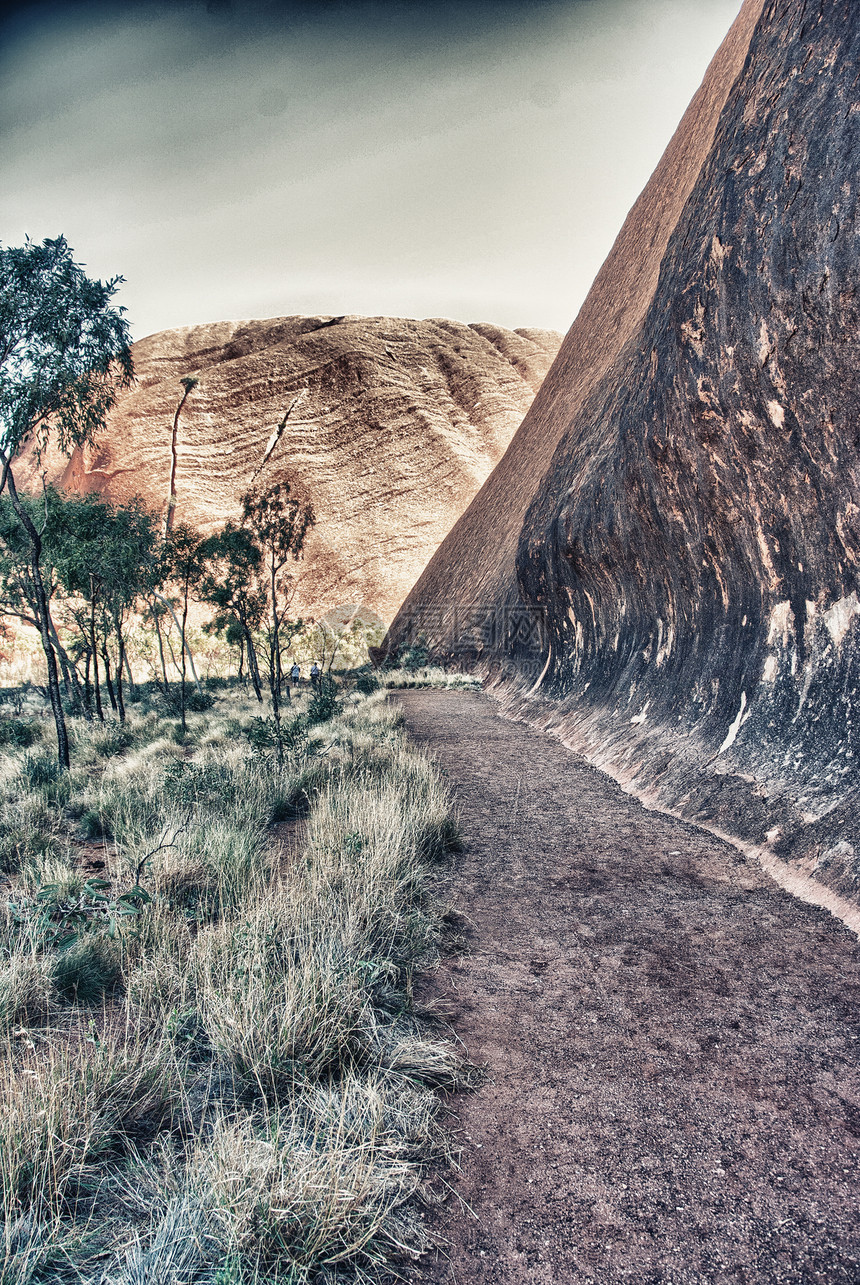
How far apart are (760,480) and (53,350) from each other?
11068mm

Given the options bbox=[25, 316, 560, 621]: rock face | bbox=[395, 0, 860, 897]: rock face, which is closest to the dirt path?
bbox=[395, 0, 860, 897]: rock face

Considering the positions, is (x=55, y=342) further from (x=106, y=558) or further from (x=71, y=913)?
(x=71, y=913)

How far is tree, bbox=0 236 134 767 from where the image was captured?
1052cm

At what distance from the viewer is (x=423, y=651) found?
119 feet

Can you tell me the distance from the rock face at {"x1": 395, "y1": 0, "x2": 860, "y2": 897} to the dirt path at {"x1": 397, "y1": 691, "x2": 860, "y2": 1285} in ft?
3.29

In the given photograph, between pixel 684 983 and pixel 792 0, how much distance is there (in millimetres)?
9248

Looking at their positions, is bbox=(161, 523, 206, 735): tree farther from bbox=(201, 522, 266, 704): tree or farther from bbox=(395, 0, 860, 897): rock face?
bbox=(395, 0, 860, 897): rock face

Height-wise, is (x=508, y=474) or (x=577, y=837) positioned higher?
(x=508, y=474)

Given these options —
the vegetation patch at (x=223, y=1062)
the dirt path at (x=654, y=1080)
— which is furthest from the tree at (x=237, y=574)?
the dirt path at (x=654, y=1080)

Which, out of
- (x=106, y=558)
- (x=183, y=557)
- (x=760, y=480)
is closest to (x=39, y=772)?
(x=106, y=558)

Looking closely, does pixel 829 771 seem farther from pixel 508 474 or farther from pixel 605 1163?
pixel 508 474

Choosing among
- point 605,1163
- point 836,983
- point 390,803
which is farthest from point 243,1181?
point 390,803

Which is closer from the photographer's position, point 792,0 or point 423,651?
point 792,0

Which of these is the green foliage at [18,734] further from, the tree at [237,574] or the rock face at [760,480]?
the rock face at [760,480]
